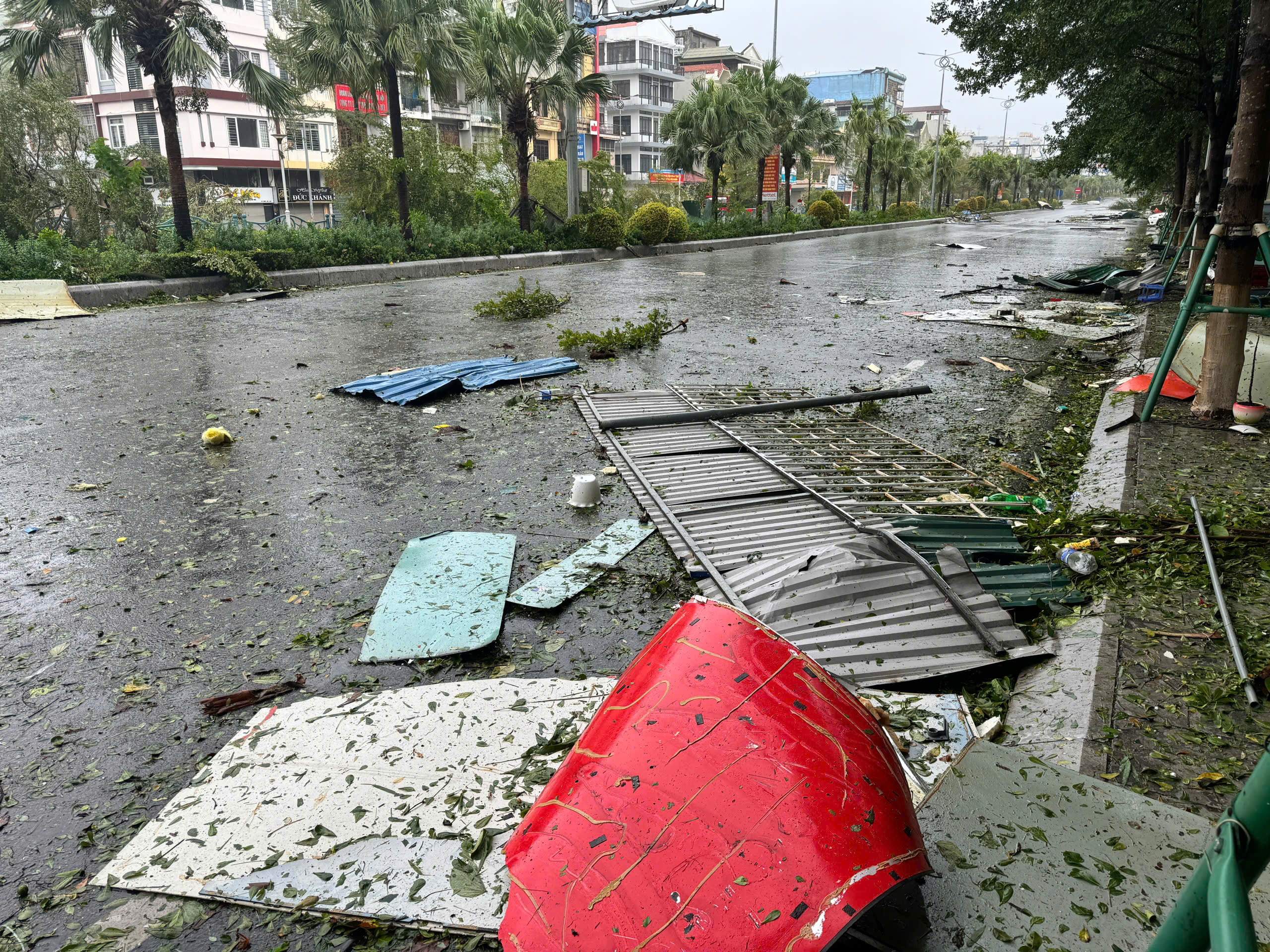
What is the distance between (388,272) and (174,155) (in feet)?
14.2

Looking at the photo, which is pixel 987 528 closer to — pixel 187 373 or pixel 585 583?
pixel 585 583

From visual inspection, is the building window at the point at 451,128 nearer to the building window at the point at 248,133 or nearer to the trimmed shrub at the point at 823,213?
the building window at the point at 248,133

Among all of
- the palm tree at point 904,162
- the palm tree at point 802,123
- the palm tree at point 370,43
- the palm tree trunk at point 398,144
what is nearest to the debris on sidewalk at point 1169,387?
the palm tree trunk at point 398,144

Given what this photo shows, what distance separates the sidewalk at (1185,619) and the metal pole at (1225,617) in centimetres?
2

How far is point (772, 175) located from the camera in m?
48.0

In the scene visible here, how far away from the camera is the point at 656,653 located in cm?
206

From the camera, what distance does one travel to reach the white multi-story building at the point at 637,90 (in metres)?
66.0

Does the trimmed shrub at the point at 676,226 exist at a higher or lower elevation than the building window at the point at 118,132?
lower

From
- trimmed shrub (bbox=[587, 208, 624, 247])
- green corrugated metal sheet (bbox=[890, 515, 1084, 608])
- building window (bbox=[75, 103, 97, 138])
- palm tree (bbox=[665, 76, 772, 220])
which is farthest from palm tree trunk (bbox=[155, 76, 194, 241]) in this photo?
building window (bbox=[75, 103, 97, 138])

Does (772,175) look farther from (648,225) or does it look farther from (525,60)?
(525,60)

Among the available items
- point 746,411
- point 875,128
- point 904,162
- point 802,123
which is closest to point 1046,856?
point 746,411

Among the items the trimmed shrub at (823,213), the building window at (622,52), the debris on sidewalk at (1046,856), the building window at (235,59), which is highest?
the building window at (622,52)

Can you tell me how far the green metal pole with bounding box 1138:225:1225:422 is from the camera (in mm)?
5434

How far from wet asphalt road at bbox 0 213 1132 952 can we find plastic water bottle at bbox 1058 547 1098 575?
1725 mm
